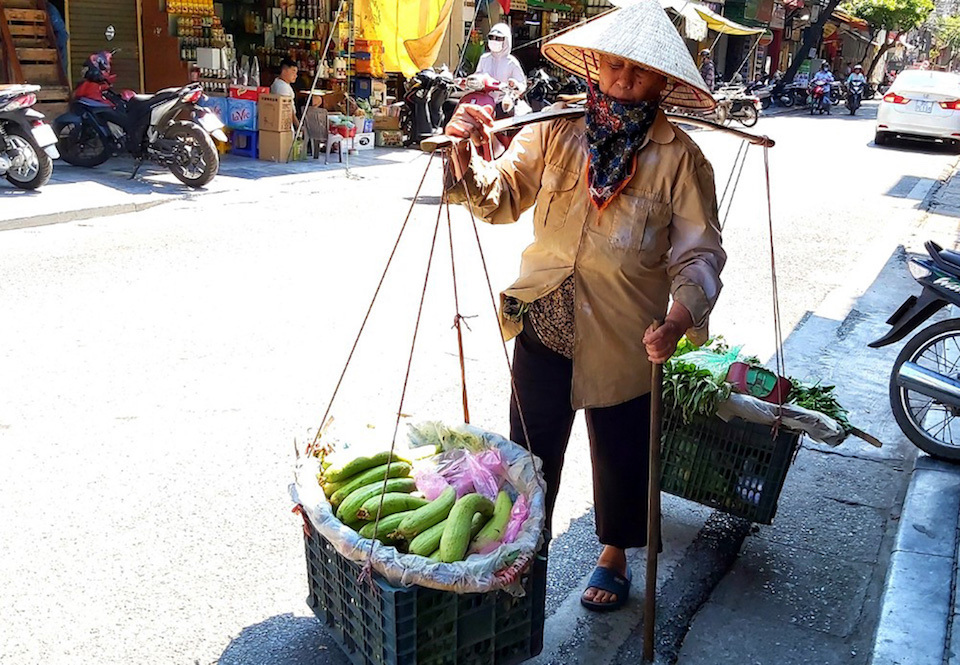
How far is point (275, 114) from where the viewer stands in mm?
12109

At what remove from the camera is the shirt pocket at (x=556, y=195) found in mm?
2711

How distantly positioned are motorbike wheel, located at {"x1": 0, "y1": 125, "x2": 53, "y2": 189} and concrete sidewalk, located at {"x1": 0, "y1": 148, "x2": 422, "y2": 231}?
0.11m

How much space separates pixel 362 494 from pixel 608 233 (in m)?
1.01

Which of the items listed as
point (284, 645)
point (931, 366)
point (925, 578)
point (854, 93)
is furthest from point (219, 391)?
point (854, 93)

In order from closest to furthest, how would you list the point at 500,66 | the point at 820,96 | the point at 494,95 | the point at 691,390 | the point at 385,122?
the point at 691,390, the point at 494,95, the point at 500,66, the point at 385,122, the point at 820,96

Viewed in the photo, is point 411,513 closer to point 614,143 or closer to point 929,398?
point 614,143

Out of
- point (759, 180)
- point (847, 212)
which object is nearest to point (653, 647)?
point (847, 212)

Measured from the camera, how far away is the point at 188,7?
40.9 ft

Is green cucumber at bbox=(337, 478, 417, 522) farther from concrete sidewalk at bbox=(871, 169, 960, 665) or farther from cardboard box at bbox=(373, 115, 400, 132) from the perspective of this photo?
cardboard box at bbox=(373, 115, 400, 132)

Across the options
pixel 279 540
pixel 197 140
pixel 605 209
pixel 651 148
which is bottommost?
pixel 279 540

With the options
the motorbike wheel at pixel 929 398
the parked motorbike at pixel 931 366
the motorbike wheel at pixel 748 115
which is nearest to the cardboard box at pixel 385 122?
the motorbike wheel at pixel 748 115

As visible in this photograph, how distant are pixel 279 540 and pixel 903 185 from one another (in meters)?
12.8

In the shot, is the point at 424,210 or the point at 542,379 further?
the point at 424,210

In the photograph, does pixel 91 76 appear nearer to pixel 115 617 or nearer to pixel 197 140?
pixel 197 140
